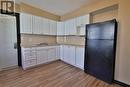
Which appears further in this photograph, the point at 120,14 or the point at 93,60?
the point at 93,60

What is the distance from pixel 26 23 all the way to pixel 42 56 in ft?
4.85

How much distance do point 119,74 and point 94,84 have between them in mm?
719

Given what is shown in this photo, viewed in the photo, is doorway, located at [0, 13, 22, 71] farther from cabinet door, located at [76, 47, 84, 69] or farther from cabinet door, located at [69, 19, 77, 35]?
cabinet door, located at [76, 47, 84, 69]

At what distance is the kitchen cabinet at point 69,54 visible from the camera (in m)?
3.57

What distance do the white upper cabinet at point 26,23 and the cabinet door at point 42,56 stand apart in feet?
3.05

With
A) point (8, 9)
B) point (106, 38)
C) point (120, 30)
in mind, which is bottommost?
point (106, 38)

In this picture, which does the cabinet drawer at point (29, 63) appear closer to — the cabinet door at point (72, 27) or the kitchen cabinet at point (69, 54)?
the kitchen cabinet at point (69, 54)

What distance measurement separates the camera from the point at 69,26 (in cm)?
419

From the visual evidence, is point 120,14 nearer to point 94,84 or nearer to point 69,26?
point 94,84

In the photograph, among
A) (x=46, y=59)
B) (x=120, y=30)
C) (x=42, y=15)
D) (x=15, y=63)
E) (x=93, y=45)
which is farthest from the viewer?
(x=42, y=15)

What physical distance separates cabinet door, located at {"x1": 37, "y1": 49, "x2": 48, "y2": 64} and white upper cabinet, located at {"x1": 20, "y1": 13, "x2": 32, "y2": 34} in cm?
93

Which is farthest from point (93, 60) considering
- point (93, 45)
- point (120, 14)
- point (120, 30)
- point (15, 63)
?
point (15, 63)

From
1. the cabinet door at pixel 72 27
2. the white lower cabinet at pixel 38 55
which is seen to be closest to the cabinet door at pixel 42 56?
the white lower cabinet at pixel 38 55

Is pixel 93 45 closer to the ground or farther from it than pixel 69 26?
closer to the ground
